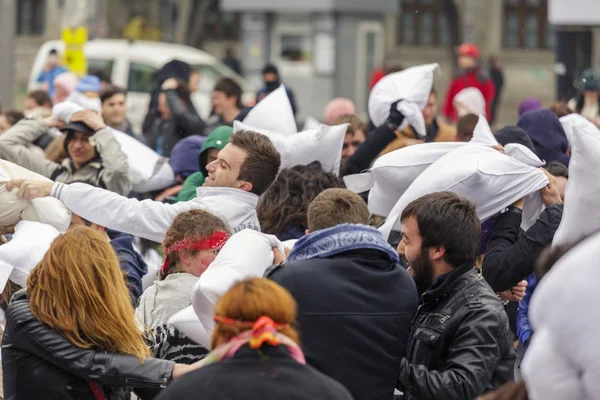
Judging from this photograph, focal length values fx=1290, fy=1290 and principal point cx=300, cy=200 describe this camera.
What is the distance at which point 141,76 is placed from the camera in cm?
2067

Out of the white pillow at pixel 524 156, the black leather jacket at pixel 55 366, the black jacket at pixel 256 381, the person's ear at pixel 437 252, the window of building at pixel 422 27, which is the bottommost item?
the black leather jacket at pixel 55 366

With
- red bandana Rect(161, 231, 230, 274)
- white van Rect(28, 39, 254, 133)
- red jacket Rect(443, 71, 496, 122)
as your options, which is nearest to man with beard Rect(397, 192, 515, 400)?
red bandana Rect(161, 231, 230, 274)

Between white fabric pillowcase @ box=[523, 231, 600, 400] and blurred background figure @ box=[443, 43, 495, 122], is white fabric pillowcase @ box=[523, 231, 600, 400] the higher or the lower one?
the lower one

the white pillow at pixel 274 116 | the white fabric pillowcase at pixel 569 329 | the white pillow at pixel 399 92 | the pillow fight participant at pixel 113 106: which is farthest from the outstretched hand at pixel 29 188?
the pillow fight participant at pixel 113 106

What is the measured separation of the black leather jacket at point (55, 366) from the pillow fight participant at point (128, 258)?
1502 mm

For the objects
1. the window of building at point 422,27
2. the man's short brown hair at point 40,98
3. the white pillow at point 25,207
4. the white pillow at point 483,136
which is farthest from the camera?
the window of building at point 422,27

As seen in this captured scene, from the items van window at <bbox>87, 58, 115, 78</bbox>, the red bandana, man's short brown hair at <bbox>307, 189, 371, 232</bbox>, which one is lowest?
the red bandana

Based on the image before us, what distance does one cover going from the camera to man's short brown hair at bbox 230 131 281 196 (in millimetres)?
6070

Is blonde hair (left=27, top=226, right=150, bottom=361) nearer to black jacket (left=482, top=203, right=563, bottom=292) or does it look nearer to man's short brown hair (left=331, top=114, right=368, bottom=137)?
black jacket (left=482, top=203, right=563, bottom=292)

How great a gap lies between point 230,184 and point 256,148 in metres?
0.21

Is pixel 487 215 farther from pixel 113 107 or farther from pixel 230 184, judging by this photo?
pixel 113 107

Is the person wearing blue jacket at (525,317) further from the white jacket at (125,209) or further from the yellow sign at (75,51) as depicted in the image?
the yellow sign at (75,51)

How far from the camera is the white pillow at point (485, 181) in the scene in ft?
19.1

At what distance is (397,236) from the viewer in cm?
630
